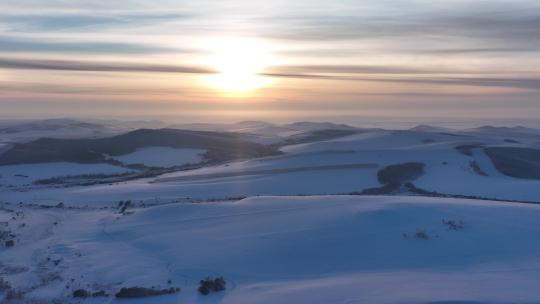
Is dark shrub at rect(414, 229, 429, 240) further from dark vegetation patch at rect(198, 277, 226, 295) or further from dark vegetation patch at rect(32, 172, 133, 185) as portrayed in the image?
dark vegetation patch at rect(32, 172, 133, 185)

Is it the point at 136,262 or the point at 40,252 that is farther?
the point at 40,252

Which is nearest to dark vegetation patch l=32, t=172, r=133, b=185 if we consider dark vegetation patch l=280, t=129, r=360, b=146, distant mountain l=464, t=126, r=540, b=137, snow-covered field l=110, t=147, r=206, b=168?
snow-covered field l=110, t=147, r=206, b=168

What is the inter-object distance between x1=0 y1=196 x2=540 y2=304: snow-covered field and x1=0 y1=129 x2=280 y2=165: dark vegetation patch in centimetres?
2493

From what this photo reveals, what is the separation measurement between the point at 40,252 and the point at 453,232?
10.5 metres

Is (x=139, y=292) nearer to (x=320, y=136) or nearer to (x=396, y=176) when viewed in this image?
(x=396, y=176)

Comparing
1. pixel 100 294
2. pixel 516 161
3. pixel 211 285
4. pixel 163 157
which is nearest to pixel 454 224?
pixel 211 285

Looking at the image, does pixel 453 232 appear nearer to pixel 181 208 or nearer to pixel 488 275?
pixel 488 275

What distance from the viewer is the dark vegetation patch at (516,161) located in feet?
131

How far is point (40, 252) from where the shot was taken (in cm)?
1816

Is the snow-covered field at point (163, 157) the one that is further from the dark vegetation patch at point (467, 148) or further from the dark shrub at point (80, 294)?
the dark shrub at point (80, 294)

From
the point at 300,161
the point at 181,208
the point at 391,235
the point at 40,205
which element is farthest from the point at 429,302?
the point at 300,161

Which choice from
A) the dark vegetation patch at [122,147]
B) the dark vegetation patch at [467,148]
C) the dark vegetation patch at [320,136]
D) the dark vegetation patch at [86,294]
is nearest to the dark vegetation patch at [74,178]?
the dark vegetation patch at [122,147]

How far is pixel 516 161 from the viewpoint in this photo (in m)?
42.6

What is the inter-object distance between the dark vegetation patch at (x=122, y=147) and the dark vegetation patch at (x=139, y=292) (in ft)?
112
